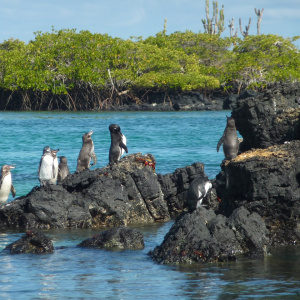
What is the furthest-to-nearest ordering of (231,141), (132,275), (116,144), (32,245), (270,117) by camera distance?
(231,141)
(116,144)
(270,117)
(32,245)
(132,275)

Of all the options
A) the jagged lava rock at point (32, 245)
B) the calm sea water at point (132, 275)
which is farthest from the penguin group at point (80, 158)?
the jagged lava rock at point (32, 245)

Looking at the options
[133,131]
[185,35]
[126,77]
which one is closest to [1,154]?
[133,131]

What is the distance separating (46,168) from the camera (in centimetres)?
1262

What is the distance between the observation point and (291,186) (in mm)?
8750

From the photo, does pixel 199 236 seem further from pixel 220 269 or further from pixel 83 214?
pixel 83 214

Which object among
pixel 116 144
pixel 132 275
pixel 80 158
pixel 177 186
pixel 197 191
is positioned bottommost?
pixel 132 275

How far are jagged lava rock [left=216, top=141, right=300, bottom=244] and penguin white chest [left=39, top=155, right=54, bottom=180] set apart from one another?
4634 mm

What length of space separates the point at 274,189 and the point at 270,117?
3.17 m

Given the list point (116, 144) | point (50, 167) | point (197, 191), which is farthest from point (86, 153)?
point (197, 191)

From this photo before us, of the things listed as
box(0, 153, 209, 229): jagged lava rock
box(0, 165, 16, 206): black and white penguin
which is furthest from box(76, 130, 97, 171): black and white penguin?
box(0, 153, 209, 229): jagged lava rock

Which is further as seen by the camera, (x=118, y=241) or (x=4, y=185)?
(x=4, y=185)

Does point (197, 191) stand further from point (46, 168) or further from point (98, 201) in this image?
point (46, 168)

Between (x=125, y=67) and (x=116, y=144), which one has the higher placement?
(x=125, y=67)

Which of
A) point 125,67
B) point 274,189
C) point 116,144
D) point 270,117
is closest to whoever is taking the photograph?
point 274,189
